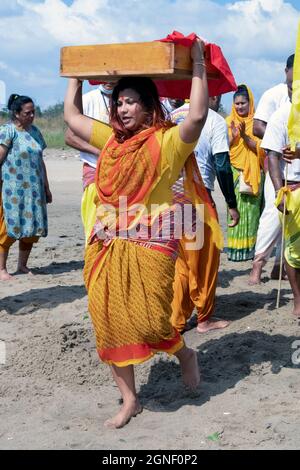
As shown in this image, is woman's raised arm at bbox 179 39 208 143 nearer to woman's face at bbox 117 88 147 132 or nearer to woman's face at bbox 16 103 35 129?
woman's face at bbox 117 88 147 132

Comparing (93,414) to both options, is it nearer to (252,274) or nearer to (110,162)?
(110,162)

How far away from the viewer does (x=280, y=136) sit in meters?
6.39

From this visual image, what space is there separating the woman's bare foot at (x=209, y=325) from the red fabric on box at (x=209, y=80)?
6.42 ft

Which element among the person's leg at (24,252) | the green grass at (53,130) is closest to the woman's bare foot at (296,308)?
the person's leg at (24,252)

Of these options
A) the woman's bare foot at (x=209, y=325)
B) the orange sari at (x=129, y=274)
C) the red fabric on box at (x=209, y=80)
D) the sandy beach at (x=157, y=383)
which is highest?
the red fabric on box at (x=209, y=80)

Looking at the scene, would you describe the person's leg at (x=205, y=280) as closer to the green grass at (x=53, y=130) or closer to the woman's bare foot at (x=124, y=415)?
the woman's bare foot at (x=124, y=415)

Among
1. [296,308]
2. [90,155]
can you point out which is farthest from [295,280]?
[90,155]

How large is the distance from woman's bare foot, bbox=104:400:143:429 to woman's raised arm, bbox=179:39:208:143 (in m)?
1.47

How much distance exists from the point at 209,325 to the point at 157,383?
1.18 meters

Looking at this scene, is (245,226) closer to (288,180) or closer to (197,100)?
(288,180)

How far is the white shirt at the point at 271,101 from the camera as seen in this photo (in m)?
7.56

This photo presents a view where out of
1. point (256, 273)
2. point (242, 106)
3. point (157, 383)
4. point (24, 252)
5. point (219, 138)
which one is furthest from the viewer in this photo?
point (242, 106)

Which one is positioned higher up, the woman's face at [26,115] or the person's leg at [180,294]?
the woman's face at [26,115]

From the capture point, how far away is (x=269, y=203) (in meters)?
7.62
